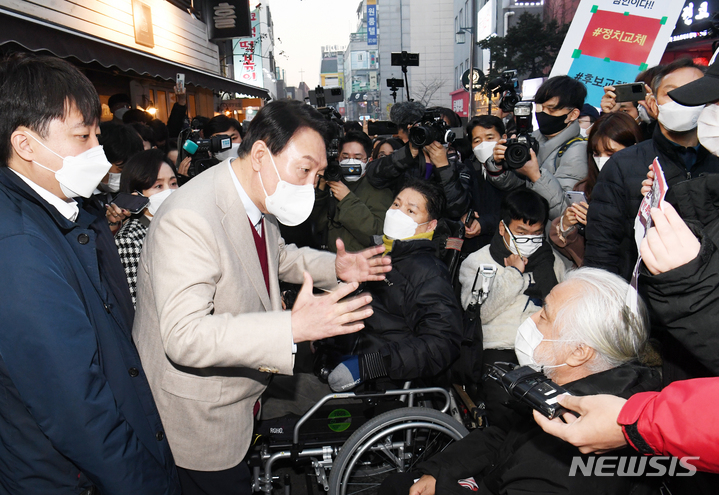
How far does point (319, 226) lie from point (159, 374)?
247cm

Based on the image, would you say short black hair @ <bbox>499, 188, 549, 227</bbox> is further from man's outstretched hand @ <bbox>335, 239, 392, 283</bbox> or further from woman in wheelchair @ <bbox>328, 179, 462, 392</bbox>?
man's outstretched hand @ <bbox>335, 239, 392, 283</bbox>

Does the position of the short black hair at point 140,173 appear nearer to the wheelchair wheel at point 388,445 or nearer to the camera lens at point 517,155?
the wheelchair wheel at point 388,445

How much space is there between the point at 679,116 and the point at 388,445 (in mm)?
2241

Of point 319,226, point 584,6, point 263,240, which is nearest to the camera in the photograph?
point 263,240

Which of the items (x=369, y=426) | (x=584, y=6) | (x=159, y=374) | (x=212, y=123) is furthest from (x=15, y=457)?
(x=584, y=6)

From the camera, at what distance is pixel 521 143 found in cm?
304

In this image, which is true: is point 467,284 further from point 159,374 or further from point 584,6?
point 584,6

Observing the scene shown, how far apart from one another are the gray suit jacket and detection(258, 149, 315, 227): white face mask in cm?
16

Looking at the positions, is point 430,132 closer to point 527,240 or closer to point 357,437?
point 527,240

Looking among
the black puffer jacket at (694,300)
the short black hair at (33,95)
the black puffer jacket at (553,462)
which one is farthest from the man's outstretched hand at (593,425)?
the short black hair at (33,95)

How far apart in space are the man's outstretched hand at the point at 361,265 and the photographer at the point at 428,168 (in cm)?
148

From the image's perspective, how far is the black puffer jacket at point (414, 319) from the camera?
240 cm

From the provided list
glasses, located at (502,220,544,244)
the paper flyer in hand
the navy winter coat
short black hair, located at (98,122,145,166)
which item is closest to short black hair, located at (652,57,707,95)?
glasses, located at (502,220,544,244)

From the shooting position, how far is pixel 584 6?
4852mm
